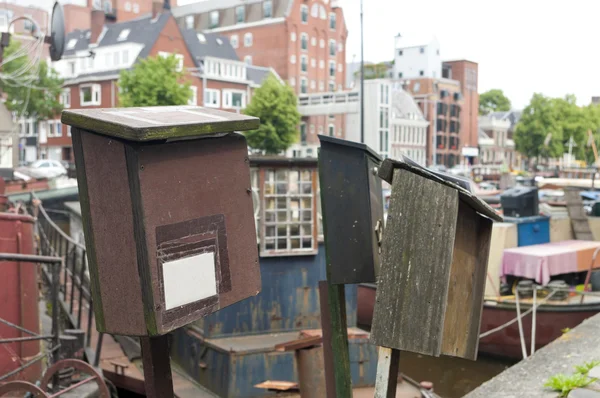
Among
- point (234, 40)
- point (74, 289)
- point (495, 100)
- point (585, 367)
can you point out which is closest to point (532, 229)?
point (74, 289)

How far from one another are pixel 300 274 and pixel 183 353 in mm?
1980

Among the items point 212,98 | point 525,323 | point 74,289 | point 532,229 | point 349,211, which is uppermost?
point 212,98

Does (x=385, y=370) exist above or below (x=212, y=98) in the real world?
below

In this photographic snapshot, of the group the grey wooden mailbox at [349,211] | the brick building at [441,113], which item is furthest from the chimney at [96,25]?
the grey wooden mailbox at [349,211]

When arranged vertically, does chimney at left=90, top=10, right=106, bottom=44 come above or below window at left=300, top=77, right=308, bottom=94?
above

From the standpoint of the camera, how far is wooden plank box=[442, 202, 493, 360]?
3.32 m

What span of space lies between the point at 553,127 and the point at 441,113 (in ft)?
39.9

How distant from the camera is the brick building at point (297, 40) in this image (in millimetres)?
70188

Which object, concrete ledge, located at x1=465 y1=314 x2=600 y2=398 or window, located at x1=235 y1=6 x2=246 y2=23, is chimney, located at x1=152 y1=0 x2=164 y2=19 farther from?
concrete ledge, located at x1=465 y1=314 x2=600 y2=398

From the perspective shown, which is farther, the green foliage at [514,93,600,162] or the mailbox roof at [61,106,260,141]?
the green foliage at [514,93,600,162]

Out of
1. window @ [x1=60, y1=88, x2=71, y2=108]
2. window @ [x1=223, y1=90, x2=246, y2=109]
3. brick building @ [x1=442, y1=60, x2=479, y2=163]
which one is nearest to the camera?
window @ [x1=60, y1=88, x2=71, y2=108]

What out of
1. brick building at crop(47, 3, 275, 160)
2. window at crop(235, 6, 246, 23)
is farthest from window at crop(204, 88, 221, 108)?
window at crop(235, 6, 246, 23)

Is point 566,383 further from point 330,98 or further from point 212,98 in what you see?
point 212,98

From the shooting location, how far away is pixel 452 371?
15.4 metres
